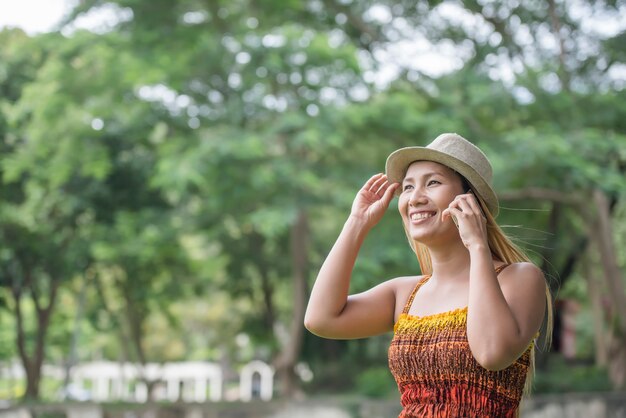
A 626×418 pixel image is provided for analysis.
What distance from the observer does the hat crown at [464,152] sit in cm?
245

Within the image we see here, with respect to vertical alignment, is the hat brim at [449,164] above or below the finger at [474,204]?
below

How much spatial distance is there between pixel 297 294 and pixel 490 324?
1610 centimetres

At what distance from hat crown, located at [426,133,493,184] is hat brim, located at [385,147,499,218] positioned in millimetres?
12

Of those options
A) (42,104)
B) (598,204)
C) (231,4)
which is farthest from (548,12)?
(42,104)

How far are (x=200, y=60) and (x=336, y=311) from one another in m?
13.5

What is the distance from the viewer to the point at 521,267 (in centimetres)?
233

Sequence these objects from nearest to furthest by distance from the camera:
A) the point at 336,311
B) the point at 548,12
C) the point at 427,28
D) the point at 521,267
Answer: the point at 521,267 < the point at 336,311 < the point at 548,12 < the point at 427,28

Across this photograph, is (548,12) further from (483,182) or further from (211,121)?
(483,182)

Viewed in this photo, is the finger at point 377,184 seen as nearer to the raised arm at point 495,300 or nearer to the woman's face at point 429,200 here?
the woman's face at point 429,200

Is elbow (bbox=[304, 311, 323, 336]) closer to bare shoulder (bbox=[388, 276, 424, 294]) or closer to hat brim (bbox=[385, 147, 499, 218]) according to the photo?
bare shoulder (bbox=[388, 276, 424, 294])

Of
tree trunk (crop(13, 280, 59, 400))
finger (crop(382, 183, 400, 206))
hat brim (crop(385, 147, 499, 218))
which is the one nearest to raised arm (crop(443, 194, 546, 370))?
hat brim (crop(385, 147, 499, 218))

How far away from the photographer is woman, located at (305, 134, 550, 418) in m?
2.20

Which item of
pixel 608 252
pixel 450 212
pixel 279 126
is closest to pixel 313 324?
pixel 450 212

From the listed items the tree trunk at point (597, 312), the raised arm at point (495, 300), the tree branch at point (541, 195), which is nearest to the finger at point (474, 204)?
the raised arm at point (495, 300)
